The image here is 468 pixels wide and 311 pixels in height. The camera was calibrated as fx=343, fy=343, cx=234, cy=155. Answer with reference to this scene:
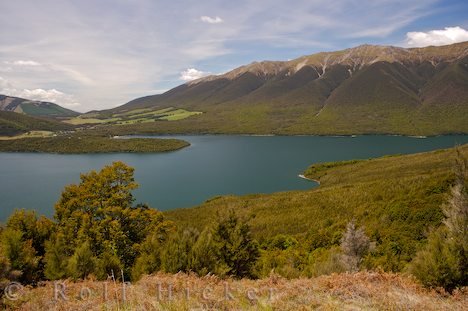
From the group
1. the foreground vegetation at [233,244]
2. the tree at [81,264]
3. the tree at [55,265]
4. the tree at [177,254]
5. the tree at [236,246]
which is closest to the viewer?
the foreground vegetation at [233,244]

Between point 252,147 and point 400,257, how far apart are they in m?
155

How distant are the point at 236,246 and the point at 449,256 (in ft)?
37.8

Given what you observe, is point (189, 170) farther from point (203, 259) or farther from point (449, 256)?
point (449, 256)

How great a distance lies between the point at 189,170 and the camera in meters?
120

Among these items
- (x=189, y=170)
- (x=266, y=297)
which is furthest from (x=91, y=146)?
(x=266, y=297)

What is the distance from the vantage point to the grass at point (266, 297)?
8836mm

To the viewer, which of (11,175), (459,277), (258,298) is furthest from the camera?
(11,175)

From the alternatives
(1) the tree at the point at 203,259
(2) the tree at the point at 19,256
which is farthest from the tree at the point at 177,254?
(2) the tree at the point at 19,256

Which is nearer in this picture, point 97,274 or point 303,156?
point 97,274

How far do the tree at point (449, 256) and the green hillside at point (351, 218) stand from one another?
6.12m

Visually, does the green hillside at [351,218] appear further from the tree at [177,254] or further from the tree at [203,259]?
the tree at [177,254]

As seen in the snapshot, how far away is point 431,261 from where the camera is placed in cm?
1254

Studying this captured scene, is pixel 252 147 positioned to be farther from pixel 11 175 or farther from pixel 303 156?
pixel 11 175

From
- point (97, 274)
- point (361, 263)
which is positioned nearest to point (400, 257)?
point (361, 263)
